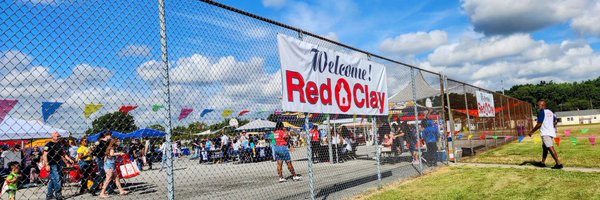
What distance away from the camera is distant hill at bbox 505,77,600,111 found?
140m

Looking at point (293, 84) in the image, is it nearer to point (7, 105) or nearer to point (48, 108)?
point (48, 108)

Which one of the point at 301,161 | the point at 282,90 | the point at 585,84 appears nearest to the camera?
the point at 282,90

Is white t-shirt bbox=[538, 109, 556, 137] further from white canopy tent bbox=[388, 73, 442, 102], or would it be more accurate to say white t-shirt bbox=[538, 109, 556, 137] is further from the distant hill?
the distant hill

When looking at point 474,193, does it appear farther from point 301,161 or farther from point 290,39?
point 301,161

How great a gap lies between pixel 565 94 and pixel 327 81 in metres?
169

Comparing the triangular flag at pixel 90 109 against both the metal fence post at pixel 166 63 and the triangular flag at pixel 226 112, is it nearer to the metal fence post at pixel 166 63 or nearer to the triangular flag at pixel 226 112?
the metal fence post at pixel 166 63

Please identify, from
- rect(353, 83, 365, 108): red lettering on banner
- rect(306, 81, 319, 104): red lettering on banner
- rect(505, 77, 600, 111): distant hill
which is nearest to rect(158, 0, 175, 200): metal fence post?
rect(306, 81, 319, 104): red lettering on banner

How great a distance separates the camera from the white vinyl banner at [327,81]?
18.3 ft

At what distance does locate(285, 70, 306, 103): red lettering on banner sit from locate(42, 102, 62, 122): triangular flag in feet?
9.42

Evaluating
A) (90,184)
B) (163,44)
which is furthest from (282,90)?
(90,184)

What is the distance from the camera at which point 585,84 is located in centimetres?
14862

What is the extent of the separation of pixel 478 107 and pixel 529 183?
8.38 meters

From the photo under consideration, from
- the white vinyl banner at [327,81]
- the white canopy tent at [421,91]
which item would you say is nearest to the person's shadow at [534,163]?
the white canopy tent at [421,91]

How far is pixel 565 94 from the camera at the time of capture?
14688 cm
